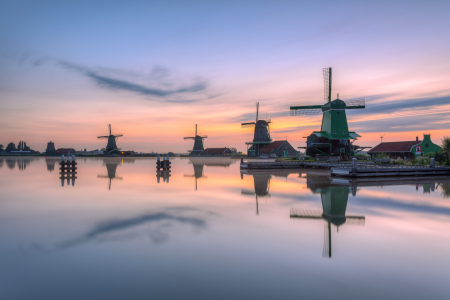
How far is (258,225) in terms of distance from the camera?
10.3 metres

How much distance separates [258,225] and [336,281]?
4462 mm

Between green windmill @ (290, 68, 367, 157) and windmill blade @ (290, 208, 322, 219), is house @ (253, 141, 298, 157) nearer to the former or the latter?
green windmill @ (290, 68, 367, 157)

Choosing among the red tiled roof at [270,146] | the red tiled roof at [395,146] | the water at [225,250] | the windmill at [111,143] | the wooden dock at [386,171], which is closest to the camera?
the water at [225,250]

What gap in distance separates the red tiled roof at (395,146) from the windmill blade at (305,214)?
44.0 metres

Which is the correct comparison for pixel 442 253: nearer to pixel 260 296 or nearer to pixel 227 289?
pixel 260 296

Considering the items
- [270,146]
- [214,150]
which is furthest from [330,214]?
[214,150]

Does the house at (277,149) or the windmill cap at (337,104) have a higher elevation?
the windmill cap at (337,104)

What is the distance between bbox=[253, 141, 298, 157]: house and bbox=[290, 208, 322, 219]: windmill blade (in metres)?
62.4

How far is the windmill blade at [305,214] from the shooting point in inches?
456

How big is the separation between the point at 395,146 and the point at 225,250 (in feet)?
173

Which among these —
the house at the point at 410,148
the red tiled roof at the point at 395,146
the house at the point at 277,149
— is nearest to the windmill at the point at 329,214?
the house at the point at 410,148

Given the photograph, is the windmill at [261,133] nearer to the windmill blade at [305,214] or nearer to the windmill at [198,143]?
the windmill at [198,143]

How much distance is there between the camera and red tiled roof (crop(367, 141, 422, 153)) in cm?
4773

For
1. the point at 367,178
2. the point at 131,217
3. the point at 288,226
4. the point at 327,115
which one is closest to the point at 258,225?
the point at 288,226
